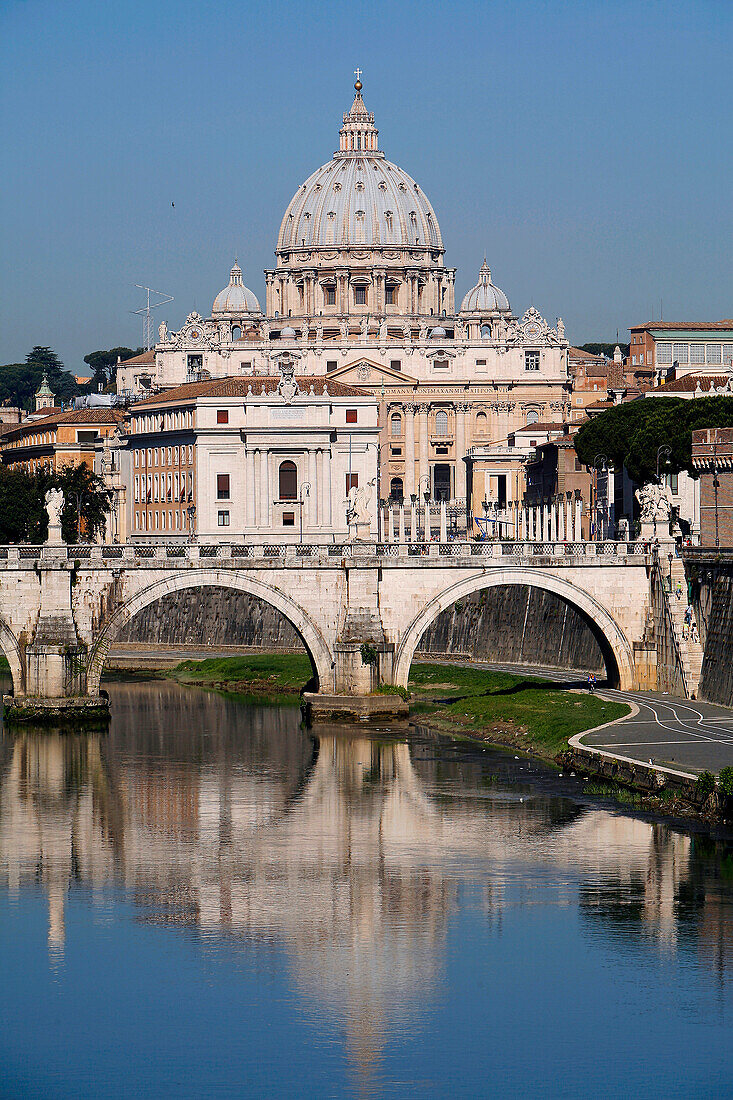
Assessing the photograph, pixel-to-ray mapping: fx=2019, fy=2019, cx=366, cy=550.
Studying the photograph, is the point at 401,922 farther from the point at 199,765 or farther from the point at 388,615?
the point at 388,615

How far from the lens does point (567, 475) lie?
360 feet

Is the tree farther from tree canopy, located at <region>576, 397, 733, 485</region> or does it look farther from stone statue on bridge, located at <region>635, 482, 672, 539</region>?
stone statue on bridge, located at <region>635, 482, 672, 539</region>

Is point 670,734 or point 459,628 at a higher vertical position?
point 459,628

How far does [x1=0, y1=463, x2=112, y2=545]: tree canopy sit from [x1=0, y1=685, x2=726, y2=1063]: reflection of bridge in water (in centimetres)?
4592

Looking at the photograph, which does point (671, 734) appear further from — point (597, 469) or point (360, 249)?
point (360, 249)

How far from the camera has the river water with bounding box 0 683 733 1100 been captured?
3134 cm

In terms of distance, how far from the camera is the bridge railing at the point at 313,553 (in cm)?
6456

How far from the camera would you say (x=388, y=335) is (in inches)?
6909

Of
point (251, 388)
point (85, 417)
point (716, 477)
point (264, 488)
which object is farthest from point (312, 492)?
point (716, 477)

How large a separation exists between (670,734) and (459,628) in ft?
112

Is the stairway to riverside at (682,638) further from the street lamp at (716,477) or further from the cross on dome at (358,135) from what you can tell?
the cross on dome at (358,135)

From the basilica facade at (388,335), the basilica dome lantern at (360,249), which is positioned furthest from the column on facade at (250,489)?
the basilica dome lantern at (360,249)

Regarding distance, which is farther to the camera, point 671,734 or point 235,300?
point 235,300

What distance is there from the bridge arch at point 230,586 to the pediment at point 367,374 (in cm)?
9250
